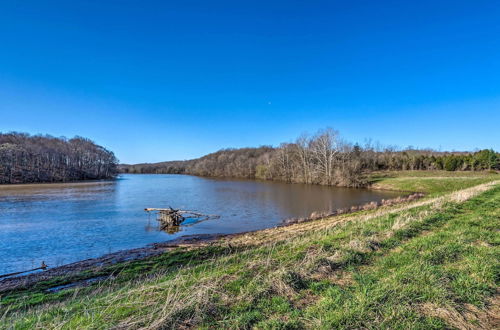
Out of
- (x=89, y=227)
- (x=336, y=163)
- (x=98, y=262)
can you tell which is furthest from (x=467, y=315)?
(x=336, y=163)

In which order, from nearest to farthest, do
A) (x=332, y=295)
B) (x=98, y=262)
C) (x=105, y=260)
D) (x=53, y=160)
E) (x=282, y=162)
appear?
(x=332, y=295), (x=98, y=262), (x=105, y=260), (x=282, y=162), (x=53, y=160)

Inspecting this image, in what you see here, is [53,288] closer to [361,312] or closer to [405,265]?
[361,312]

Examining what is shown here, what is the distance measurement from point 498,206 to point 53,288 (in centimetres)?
1819

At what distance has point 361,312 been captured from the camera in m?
3.44

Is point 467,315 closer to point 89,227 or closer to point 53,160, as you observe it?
point 89,227

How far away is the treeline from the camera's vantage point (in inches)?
2623

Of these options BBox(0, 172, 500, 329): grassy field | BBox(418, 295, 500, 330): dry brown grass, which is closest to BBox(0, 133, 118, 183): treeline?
BBox(0, 172, 500, 329): grassy field

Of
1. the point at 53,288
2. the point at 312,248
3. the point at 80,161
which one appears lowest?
the point at 53,288

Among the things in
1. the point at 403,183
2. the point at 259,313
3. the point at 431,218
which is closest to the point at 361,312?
the point at 259,313

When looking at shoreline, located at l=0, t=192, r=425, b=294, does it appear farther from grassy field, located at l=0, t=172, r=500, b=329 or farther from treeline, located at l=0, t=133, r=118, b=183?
treeline, located at l=0, t=133, r=118, b=183

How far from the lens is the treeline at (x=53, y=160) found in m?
66.6

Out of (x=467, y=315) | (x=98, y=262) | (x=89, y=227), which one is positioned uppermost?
(x=467, y=315)

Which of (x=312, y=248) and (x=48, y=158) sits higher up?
(x=48, y=158)

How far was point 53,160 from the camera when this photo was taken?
80.2m
